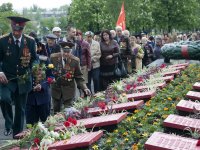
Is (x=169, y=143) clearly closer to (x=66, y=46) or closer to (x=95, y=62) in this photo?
(x=66, y=46)

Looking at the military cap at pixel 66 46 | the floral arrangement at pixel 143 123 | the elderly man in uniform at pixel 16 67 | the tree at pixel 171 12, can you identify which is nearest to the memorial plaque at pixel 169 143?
the floral arrangement at pixel 143 123

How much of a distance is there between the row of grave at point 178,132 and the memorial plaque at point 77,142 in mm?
464

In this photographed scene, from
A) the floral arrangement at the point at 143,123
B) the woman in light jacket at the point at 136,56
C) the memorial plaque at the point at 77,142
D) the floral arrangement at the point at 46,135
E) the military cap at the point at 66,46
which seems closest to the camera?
the memorial plaque at the point at 77,142

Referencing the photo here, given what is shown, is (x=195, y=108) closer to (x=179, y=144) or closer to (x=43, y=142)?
(x=179, y=144)

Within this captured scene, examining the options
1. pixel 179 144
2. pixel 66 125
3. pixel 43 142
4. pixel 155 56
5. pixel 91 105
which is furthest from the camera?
pixel 155 56

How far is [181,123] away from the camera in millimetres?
4180

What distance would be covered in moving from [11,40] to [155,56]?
8981 mm

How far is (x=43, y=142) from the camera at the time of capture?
3930mm

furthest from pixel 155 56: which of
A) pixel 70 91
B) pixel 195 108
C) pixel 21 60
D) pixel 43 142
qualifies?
pixel 43 142

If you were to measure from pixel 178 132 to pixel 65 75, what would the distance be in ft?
12.5

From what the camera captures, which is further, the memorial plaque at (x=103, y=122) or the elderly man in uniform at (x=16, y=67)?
the elderly man in uniform at (x=16, y=67)

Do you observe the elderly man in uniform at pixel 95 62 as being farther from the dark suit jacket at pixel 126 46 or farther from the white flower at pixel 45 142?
the white flower at pixel 45 142

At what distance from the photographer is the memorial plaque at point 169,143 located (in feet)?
11.2

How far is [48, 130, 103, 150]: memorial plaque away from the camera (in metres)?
3.69
